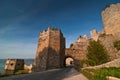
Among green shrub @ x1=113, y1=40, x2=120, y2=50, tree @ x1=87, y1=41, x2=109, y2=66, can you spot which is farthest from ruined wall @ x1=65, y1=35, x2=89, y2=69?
tree @ x1=87, y1=41, x2=109, y2=66

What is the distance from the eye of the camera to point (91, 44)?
2616cm

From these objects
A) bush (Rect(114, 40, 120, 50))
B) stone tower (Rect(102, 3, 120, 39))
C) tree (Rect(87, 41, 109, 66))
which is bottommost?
tree (Rect(87, 41, 109, 66))

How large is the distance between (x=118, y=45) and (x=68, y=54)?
13323 mm

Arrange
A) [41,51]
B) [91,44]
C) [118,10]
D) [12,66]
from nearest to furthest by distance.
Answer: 1. [91,44]
2. [41,51]
3. [118,10]
4. [12,66]

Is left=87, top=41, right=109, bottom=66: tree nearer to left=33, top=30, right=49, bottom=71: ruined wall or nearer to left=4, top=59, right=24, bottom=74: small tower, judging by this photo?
left=33, top=30, right=49, bottom=71: ruined wall

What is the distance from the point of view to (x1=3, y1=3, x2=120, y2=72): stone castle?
2666cm

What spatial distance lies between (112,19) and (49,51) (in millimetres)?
18599

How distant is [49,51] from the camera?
2655cm

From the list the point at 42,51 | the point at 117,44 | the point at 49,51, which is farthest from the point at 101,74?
the point at 117,44

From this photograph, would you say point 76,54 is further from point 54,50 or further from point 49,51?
point 49,51

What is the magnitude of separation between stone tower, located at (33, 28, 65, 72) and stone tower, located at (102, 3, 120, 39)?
13.8 metres

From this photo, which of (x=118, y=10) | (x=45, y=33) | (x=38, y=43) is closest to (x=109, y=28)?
(x=118, y=10)

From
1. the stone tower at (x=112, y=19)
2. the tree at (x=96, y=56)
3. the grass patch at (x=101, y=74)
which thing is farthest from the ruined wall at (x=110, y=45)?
the grass patch at (x=101, y=74)

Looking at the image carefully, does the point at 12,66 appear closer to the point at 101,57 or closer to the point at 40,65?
the point at 40,65
